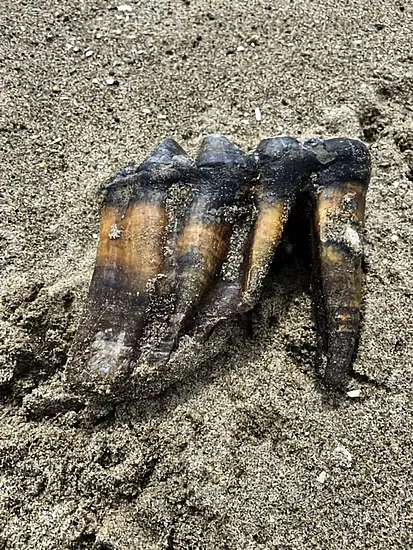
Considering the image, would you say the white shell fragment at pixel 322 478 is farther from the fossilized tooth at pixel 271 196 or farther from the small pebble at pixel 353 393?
the fossilized tooth at pixel 271 196

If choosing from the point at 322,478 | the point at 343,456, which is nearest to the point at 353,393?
the point at 343,456

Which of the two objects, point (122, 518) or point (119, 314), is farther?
point (119, 314)

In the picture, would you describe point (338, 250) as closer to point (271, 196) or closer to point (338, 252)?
point (338, 252)

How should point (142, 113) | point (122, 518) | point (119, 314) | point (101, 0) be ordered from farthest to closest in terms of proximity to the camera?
1. point (101, 0)
2. point (142, 113)
3. point (119, 314)
4. point (122, 518)

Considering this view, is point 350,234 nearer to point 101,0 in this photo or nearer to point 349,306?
point 349,306

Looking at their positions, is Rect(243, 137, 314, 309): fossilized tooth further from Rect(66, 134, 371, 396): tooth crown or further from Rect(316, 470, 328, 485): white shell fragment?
Rect(316, 470, 328, 485): white shell fragment

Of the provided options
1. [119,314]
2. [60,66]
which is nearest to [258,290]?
[119,314]

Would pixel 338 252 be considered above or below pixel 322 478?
above

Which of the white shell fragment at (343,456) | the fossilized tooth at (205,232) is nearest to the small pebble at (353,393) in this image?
the white shell fragment at (343,456)
